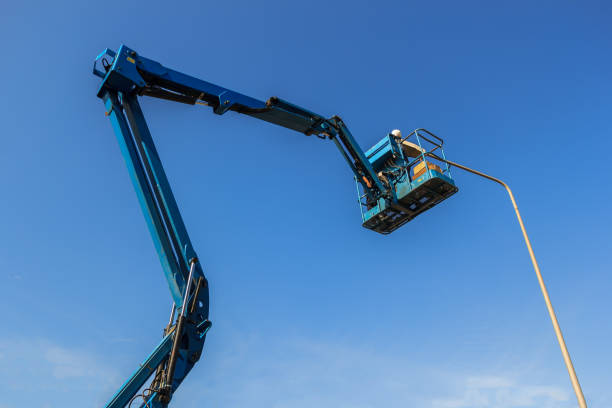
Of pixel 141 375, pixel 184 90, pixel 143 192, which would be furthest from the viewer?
pixel 184 90

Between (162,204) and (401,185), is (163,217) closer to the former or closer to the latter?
(162,204)

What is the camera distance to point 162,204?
1034 centimetres

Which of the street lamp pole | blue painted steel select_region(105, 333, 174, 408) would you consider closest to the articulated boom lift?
blue painted steel select_region(105, 333, 174, 408)

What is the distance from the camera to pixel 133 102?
1098 cm

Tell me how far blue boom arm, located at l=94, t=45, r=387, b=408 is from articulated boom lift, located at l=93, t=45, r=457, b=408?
17 millimetres

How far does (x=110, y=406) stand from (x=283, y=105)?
937cm

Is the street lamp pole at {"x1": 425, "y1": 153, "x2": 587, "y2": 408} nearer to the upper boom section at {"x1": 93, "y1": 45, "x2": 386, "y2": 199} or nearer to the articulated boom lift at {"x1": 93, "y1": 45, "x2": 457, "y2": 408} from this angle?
the articulated boom lift at {"x1": 93, "y1": 45, "x2": 457, "y2": 408}

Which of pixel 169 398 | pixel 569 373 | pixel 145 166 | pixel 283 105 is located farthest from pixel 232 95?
pixel 569 373

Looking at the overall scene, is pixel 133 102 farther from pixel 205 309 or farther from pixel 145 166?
pixel 205 309

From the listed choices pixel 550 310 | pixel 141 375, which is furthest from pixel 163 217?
pixel 550 310

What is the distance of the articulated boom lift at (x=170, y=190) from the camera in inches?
344

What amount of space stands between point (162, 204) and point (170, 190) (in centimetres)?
37

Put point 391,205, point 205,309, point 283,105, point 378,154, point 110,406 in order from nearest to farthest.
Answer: point 110,406
point 205,309
point 283,105
point 391,205
point 378,154

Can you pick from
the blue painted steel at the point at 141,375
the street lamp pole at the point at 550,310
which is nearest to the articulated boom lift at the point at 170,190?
the blue painted steel at the point at 141,375
